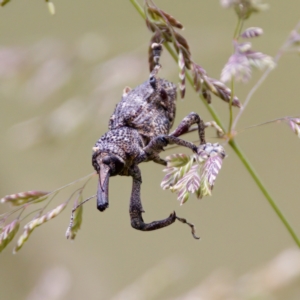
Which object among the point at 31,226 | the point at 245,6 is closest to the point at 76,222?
the point at 31,226

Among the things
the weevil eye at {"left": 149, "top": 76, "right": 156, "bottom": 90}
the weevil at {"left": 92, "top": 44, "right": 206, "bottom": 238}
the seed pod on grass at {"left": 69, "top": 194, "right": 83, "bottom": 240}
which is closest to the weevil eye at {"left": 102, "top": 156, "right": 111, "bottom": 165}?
the weevil at {"left": 92, "top": 44, "right": 206, "bottom": 238}

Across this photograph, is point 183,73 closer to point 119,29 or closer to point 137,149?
point 137,149

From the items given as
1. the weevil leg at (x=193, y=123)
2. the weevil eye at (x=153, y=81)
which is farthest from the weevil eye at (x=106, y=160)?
the weevil eye at (x=153, y=81)

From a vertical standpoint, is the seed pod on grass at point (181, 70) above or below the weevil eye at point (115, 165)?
above

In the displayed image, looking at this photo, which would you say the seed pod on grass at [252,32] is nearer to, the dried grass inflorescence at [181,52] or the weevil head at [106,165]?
the dried grass inflorescence at [181,52]

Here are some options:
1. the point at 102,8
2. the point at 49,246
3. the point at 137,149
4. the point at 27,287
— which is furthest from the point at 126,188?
the point at 137,149

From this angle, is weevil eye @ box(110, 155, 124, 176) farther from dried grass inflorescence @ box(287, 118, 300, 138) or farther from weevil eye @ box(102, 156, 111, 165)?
dried grass inflorescence @ box(287, 118, 300, 138)
